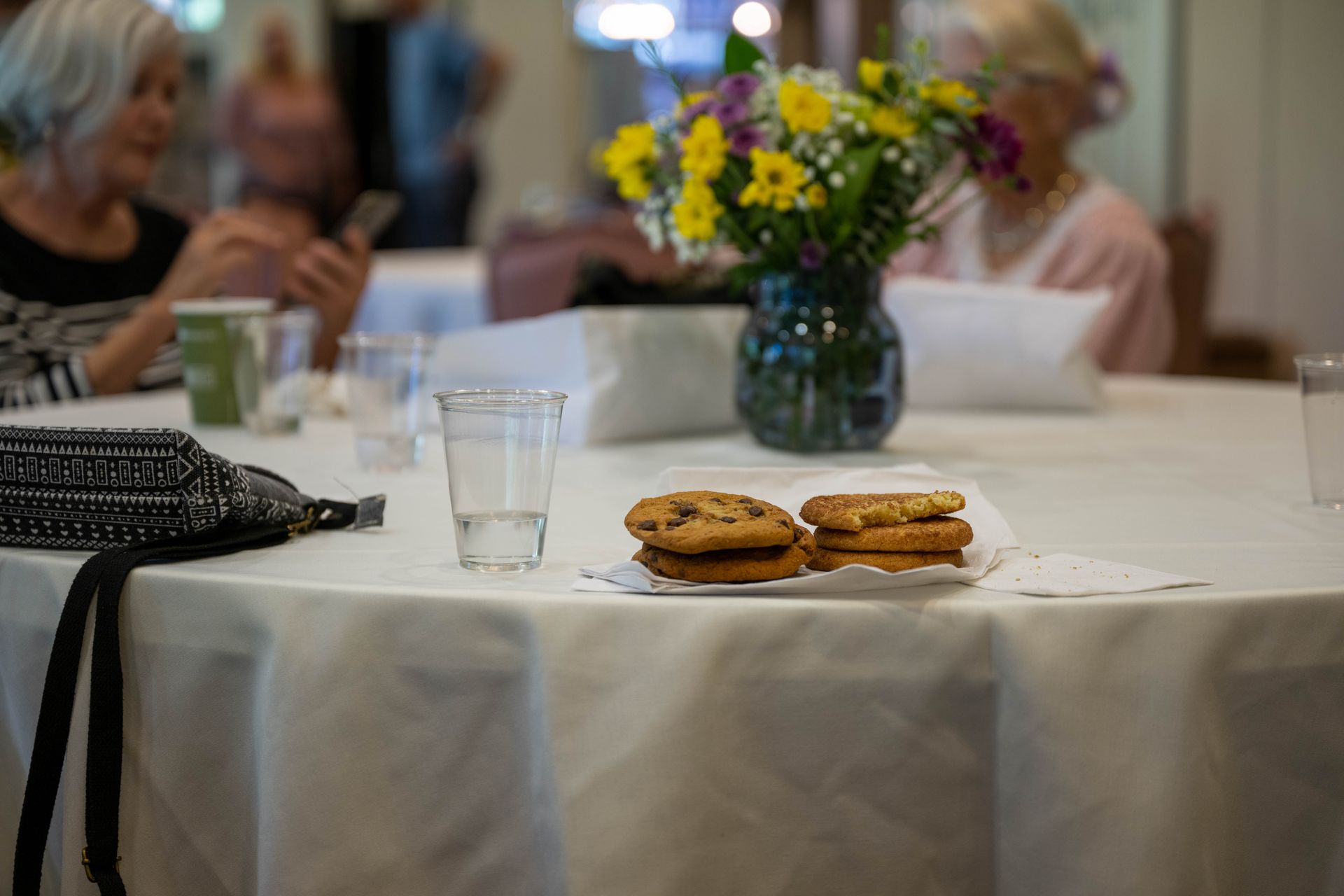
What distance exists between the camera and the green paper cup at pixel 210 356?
1415 millimetres

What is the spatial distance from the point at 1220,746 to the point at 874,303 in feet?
2.15

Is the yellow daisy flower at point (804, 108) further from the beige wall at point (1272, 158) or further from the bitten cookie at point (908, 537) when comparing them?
the beige wall at point (1272, 158)

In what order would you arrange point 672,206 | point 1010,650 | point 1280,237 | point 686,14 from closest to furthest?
point 1010,650, point 672,206, point 1280,237, point 686,14

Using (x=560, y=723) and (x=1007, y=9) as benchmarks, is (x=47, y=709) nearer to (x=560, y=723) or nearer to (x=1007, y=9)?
(x=560, y=723)

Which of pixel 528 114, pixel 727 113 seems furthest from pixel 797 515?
pixel 528 114

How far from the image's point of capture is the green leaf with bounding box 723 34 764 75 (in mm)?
1300

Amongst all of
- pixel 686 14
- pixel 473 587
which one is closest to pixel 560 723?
pixel 473 587

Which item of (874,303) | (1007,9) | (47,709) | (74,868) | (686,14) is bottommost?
(74,868)

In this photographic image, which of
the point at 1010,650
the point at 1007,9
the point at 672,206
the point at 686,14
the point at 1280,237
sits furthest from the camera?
the point at 686,14

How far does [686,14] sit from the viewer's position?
8586mm

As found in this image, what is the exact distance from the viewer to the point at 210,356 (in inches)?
56.0

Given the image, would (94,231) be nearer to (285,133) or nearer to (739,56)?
(739,56)

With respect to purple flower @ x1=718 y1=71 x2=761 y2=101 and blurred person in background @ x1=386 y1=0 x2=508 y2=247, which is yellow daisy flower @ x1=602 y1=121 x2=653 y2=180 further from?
blurred person in background @ x1=386 y1=0 x2=508 y2=247

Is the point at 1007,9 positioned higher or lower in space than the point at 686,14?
lower
